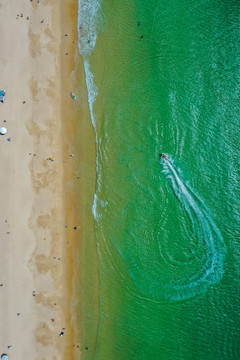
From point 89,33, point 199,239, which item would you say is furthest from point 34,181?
point 199,239

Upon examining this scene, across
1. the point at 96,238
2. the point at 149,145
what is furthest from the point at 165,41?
the point at 96,238

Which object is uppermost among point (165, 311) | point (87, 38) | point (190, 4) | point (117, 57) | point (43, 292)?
point (190, 4)

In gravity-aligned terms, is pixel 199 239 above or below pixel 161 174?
below

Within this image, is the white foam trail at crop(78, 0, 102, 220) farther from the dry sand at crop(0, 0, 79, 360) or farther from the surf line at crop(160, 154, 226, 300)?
the surf line at crop(160, 154, 226, 300)

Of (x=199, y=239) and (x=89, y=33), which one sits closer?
(x=199, y=239)

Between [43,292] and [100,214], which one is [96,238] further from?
[43,292]

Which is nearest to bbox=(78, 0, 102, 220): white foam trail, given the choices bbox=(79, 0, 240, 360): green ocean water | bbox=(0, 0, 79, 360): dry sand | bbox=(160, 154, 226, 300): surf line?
bbox=(79, 0, 240, 360): green ocean water

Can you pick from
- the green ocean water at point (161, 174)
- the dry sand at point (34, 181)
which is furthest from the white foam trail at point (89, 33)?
the dry sand at point (34, 181)

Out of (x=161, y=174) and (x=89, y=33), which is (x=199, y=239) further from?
(x=89, y=33)
